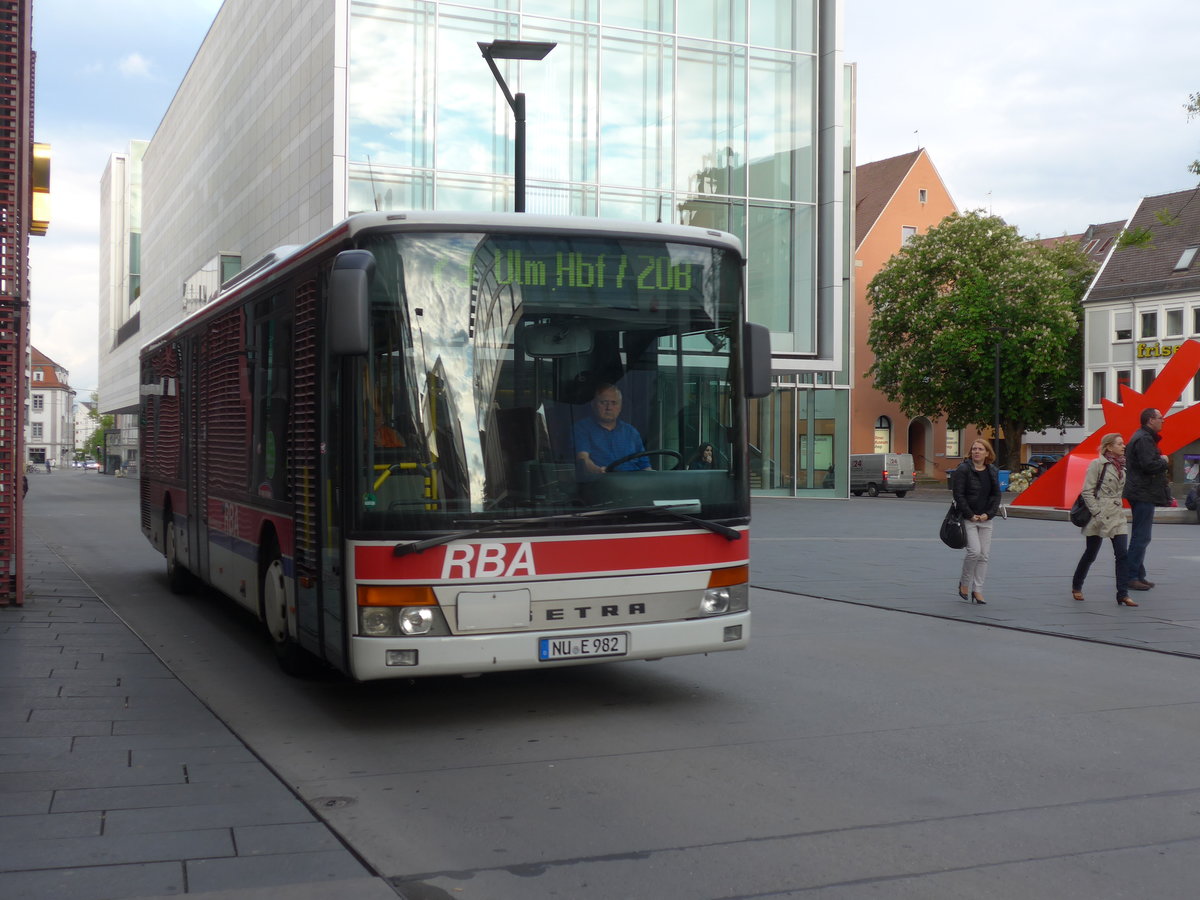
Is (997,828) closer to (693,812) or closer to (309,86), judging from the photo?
(693,812)

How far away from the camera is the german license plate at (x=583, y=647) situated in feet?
23.0

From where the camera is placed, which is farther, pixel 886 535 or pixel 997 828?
pixel 886 535

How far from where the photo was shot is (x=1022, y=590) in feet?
47.1

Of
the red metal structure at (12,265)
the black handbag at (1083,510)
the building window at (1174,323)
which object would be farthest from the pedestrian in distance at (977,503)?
the building window at (1174,323)

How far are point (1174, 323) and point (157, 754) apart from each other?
2437 inches

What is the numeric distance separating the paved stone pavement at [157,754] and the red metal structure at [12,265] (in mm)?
1065

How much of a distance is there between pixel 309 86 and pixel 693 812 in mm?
31436

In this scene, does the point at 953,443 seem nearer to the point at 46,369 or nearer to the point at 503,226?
the point at 503,226

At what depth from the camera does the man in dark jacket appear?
13.5m

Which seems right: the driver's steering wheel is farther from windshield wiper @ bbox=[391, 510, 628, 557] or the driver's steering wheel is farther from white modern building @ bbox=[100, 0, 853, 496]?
white modern building @ bbox=[100, 0, 853, 496]

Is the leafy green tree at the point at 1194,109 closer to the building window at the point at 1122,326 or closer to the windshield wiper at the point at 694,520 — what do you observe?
the windshield wiper at the point at 694,520

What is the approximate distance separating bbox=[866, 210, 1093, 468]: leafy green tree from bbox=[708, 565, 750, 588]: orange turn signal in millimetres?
53012

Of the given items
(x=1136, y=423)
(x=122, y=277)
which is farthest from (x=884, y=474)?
(x=122, y=277)

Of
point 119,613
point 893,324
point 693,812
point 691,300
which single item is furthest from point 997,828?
point 893,324
